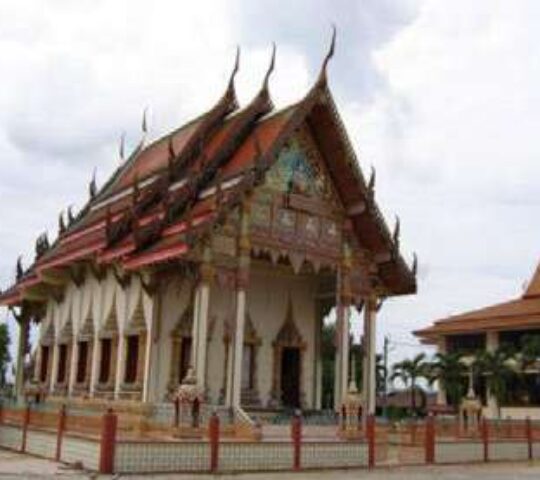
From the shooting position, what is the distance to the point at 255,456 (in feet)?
45.4

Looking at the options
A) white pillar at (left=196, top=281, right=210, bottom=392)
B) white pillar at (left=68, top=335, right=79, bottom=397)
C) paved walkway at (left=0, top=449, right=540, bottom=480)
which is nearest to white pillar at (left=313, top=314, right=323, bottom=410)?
white pillar at (left=196, top=281, right=210, bottom=392)

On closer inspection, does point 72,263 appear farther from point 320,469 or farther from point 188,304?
point 320,469

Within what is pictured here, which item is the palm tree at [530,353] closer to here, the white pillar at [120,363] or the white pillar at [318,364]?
the white pillar at [318,364]

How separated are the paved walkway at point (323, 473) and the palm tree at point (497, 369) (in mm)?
19070

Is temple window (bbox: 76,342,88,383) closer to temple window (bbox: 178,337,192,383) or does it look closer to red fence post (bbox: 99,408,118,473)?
temple window (bbox: 178,337,192,383)

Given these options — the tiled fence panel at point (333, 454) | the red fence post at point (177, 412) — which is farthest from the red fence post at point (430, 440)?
the red fence post at point (177, 412)

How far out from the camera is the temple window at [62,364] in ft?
75.5

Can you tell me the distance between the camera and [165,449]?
12.9 meters

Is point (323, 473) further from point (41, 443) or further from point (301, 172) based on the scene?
point (301, 172)

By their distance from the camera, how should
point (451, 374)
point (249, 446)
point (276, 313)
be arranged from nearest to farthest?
1. point (249, 446)
2. point (276, 313)
3. point (451, 374)

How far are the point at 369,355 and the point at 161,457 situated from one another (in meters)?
8.62

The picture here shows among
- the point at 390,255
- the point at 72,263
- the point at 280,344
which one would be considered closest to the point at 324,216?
the point at 390,255

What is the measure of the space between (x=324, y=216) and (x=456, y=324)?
69.4ft

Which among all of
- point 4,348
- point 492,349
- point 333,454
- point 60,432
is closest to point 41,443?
point 60,432
